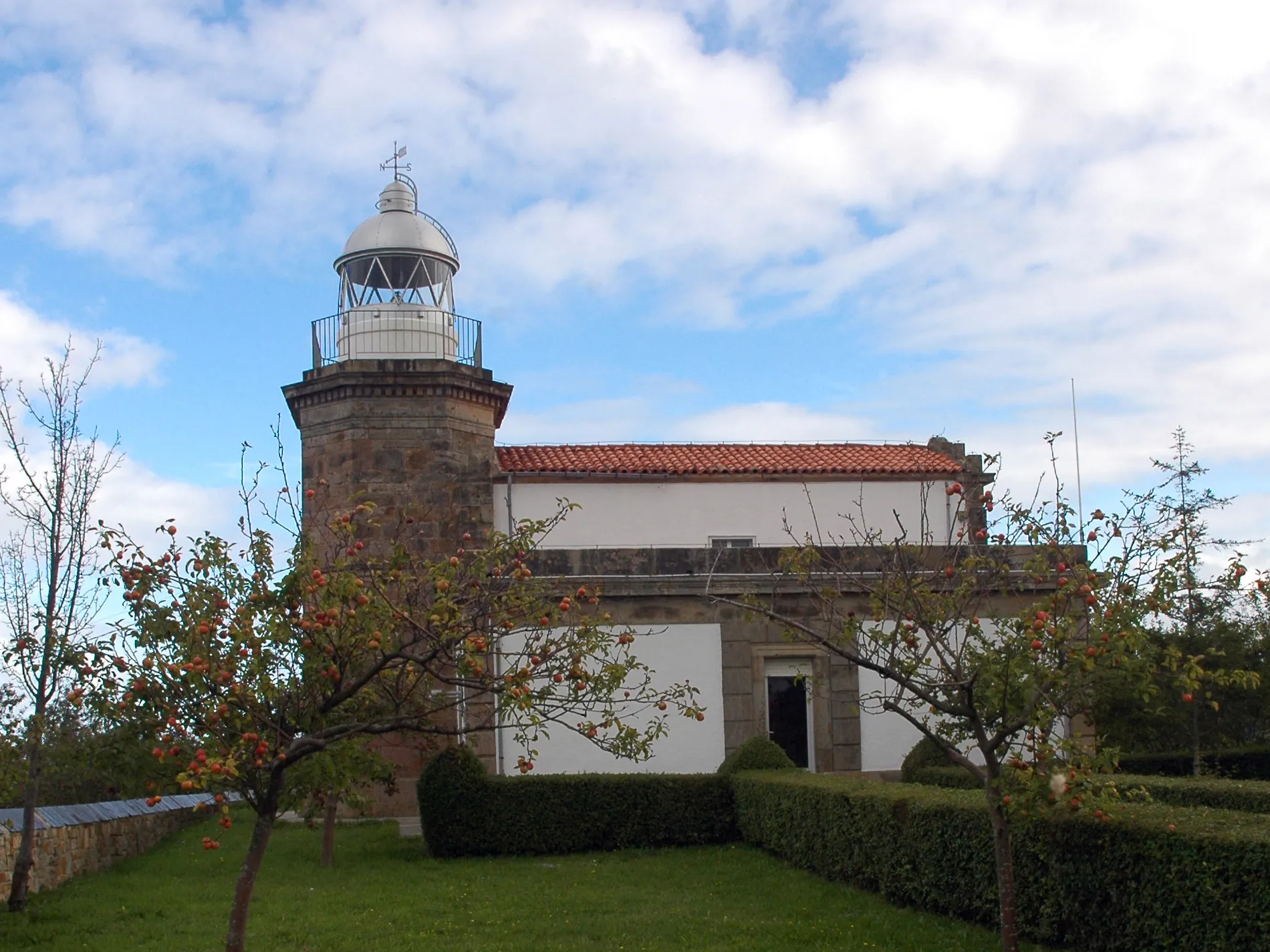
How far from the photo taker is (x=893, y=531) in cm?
2089

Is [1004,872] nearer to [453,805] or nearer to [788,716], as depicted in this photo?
[453,805]

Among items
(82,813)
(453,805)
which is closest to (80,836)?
(82,813)

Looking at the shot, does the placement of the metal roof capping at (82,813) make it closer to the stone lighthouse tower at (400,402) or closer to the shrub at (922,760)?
the stone lighthouse tower at (400,402)

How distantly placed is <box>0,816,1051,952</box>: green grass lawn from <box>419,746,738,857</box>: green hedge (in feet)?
1.25

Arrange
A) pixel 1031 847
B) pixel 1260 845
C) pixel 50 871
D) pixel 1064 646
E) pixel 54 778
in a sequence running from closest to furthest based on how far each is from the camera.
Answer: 1. pixel 1260 845
2. pixel 1064 646
3. pixel 1031 847
4. pixel 50 871
5. pixel 54 778

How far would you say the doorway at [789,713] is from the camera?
17938 mm

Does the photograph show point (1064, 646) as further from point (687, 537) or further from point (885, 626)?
point (687, 537)

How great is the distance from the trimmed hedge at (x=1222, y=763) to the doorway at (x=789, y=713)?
713 cm

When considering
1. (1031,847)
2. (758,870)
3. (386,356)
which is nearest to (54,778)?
(386,356)

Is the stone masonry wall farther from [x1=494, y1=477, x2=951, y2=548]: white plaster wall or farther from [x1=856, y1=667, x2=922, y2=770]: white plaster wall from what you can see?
[x1=856, y1=667, x2=922, y2=770]: white plaster wall

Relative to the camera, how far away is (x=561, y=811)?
1571cm

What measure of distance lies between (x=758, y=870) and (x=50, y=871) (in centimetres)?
741

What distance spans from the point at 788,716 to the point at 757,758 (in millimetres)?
1884

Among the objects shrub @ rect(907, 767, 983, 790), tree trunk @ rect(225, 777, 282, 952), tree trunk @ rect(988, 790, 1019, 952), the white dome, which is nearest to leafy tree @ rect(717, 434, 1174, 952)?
tree trunk @ rect(988, 790, 1019, 952)
